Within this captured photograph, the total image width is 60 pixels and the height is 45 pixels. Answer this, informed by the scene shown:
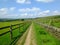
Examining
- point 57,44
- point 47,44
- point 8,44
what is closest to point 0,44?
point 8,44

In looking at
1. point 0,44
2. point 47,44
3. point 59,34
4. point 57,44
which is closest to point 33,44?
point 47,44

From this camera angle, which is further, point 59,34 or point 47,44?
point 59,34

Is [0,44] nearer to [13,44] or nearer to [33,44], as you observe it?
[13,44]

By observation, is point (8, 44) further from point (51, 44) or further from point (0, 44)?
point (51, 44)

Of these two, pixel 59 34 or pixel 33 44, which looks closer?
pixel 33 44

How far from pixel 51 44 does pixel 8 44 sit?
344cm

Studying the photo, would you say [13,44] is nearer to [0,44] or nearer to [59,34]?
[0,44]

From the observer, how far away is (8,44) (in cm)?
1027

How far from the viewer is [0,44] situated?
410 inches

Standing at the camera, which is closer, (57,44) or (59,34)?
(57,44)

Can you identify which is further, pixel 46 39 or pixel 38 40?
pixel 46 39

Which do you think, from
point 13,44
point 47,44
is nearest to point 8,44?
point 13,44

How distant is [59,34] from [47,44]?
4184 mm

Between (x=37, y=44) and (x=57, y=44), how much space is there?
1.65 m
